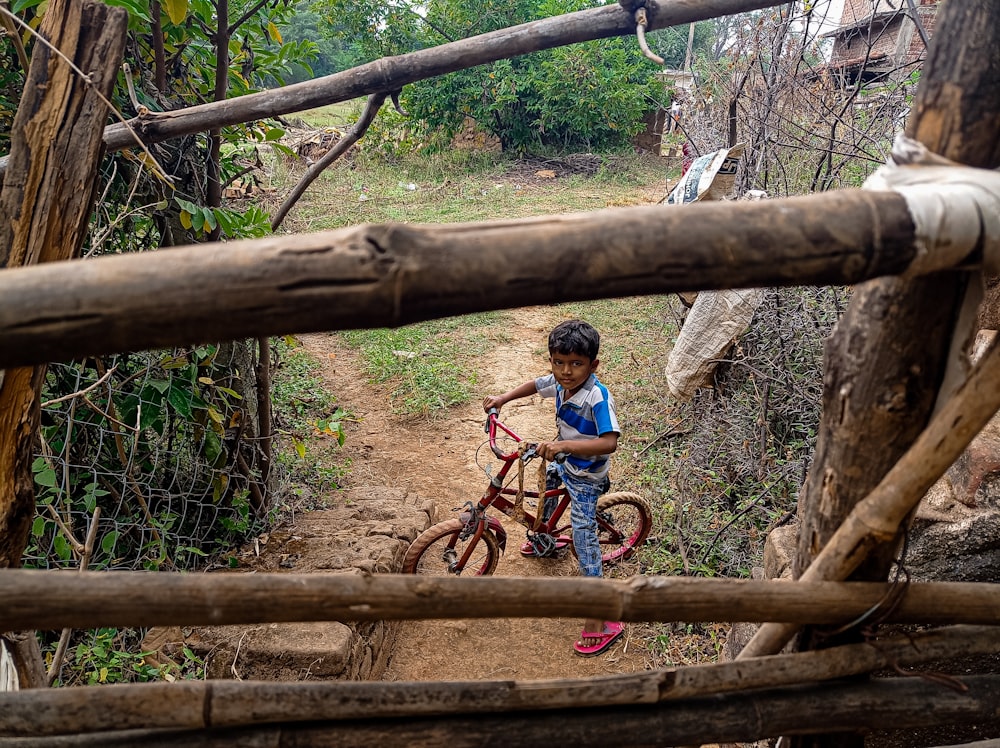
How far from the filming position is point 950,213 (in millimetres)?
967

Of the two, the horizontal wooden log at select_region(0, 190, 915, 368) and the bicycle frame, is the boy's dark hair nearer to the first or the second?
the bicycle frame

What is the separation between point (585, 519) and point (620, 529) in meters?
0.90

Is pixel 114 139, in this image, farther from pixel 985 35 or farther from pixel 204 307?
pixel 985 35

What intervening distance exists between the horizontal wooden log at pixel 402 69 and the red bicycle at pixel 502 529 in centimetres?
174

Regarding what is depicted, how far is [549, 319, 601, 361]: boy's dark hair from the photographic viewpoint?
10.2 feet

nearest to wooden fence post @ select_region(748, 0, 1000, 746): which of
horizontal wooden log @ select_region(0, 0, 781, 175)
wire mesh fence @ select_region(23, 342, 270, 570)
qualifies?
horizontal wooden log @ select_region(0, 0, 781, 175)

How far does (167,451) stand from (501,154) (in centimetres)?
1103

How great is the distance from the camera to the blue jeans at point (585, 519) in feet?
11.3

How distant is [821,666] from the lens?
145cm

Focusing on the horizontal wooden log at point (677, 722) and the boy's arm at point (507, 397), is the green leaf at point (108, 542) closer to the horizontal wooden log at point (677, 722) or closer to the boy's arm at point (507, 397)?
the horizontal wooden log at point (677, 722)

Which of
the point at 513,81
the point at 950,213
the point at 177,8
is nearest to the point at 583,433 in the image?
the point at 177,8

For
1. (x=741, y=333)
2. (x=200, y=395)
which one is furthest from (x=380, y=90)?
(x=741, y=333)

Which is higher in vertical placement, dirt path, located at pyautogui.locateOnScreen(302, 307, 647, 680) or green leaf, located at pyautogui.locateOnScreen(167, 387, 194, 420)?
green leaf, located at pyautogui.locateOnScreen(167, 387, 194, 420)

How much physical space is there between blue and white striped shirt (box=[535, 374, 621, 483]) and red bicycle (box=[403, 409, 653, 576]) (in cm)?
21
